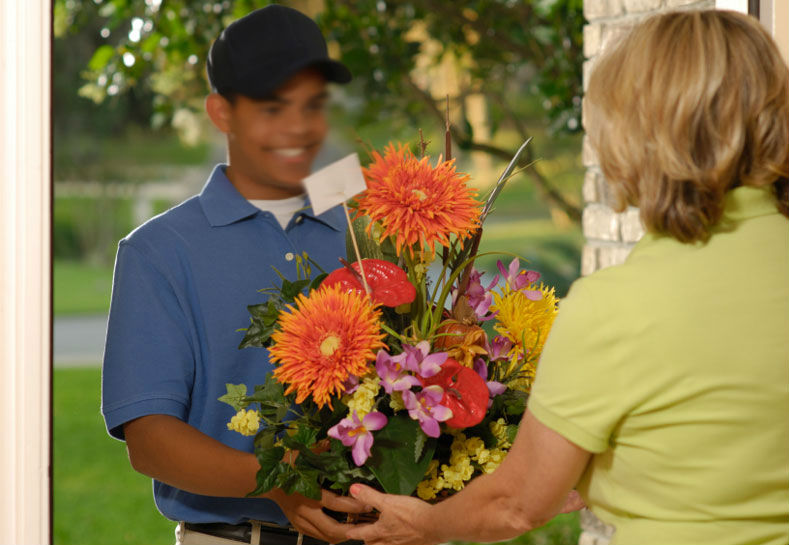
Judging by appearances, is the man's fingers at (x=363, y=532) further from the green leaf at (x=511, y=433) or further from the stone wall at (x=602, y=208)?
the stone wall at (x=602, y=208)

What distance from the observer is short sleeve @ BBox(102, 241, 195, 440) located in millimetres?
1131

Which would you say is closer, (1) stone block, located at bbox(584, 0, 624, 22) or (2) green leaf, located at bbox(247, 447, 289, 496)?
(2) green leaf, located at bbox(247, 447, 289, 496)

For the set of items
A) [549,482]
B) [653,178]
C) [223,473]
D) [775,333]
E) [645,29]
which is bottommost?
[223,473]

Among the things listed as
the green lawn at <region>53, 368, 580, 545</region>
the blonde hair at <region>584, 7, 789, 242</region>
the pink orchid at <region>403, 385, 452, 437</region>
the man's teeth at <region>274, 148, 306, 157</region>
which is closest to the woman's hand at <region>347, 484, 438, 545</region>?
the pink orchid at <region>403, 385, 452, 437</region>

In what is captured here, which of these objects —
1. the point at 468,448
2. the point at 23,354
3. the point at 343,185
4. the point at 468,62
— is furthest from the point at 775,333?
the point at 468,62

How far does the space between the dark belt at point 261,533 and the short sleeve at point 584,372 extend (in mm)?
519

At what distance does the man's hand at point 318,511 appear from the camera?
1021 millimetres

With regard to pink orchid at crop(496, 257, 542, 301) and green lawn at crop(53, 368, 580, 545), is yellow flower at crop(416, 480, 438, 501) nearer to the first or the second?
pink orchid at crop(496, 257, 542, 301)

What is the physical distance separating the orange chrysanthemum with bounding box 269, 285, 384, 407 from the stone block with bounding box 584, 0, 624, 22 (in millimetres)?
1245

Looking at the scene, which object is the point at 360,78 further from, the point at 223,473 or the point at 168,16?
the point at 223,473

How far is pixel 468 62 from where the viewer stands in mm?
4707

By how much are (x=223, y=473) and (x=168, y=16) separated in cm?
220

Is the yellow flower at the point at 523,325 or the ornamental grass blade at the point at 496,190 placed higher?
the ornamental grass blade at the point at 496,190

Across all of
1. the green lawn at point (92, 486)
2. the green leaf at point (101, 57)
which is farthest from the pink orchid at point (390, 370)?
the green lawn at point (92, 486)
